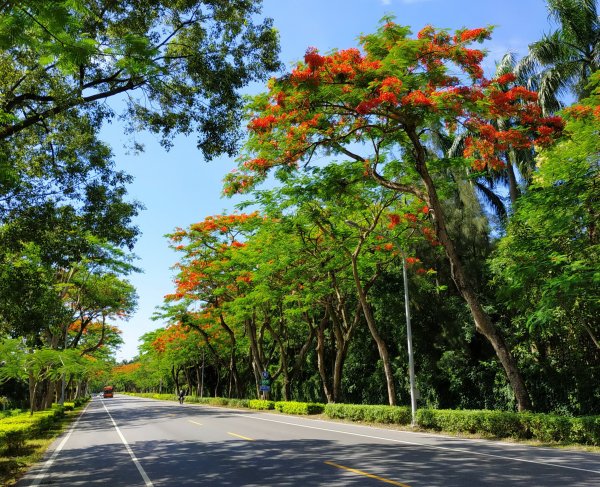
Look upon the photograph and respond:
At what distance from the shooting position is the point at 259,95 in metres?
15.0

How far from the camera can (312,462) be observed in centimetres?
1006

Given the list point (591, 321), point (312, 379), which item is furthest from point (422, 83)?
point (312, 379)

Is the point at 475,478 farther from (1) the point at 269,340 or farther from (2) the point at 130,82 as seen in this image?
(1) the point at 269,340

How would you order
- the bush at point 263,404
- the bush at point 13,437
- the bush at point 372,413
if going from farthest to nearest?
the bush at point 263,404 < the bush at point 372,413 < the bush at point 13,437

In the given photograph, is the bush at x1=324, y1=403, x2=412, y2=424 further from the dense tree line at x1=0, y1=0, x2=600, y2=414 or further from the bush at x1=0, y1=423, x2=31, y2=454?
the bush at x1=0, y1=423, x2=31, y2=454

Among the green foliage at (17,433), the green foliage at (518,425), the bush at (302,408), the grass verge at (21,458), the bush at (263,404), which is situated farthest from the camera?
the bush at (263,404)

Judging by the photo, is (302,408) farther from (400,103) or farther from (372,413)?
(400,103)

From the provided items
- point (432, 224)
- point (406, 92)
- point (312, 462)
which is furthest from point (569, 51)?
point (312, 462)

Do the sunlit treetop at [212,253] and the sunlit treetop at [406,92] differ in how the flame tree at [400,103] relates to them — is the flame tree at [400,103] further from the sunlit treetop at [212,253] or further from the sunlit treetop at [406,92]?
the sunlit treetop at [212,253]

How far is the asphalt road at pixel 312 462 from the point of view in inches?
321

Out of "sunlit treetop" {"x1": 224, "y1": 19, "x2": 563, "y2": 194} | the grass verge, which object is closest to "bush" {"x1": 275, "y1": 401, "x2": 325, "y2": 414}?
the grass verge

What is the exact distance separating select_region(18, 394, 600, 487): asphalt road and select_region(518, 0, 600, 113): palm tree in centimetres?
1647

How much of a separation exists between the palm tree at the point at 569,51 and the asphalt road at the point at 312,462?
16466 mm

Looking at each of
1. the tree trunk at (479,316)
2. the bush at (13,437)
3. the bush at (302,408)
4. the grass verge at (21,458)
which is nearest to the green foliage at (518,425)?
the tree trunk at (479,316)
